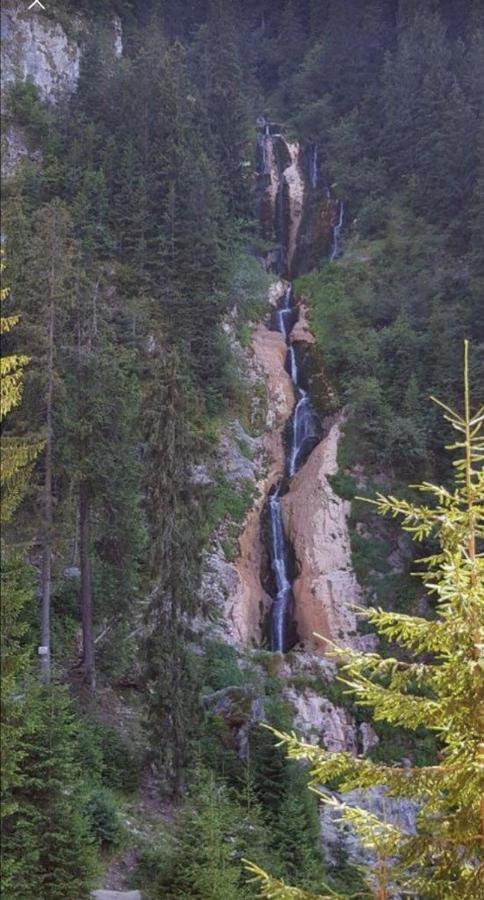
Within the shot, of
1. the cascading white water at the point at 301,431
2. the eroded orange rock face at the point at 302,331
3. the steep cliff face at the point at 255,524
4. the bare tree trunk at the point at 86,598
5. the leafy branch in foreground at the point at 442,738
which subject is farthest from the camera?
the eroded orange rock face at the point at 302,331

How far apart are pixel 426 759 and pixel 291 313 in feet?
77.8

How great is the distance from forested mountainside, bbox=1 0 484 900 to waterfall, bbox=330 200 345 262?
0.72 ft

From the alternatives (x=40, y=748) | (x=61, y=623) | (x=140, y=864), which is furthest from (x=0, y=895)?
(x=61, y=623)

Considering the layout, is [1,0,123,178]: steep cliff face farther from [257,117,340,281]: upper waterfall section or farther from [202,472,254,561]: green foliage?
[202,472,254,561]: green foliage

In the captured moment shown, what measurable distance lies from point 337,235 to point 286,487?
743 inches

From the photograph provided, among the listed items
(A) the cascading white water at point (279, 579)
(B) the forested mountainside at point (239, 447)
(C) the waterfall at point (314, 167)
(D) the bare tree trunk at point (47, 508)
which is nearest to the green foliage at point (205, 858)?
(B) the forested mountainside at point (239, 447)

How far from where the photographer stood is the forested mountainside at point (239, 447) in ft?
28.2

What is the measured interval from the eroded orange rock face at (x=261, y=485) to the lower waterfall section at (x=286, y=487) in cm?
37

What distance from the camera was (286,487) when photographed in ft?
96.4

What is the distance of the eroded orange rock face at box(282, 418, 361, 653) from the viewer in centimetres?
2527

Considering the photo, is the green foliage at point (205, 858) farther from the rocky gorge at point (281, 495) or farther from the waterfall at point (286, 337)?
the waterfall at point (286, 337)

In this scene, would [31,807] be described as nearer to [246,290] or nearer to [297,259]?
[246,290]

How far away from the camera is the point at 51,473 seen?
1642 centimetres

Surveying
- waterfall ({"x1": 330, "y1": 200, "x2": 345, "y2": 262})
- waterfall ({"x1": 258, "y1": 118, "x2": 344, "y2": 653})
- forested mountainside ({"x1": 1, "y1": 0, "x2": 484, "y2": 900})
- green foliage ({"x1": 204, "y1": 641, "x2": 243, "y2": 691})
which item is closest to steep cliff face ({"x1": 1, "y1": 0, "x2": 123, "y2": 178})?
forested mountainside ({"x1": 1, "y1": 0, "x2": 484, "y2": 900})
